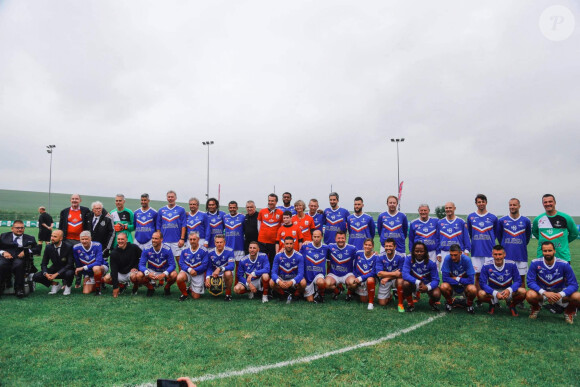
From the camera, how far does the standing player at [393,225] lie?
7.50 m

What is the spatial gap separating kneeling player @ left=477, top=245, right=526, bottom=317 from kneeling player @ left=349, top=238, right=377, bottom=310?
171cm

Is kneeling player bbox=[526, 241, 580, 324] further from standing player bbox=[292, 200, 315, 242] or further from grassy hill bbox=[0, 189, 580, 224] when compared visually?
grassy hill bbox=[0, 189, 580, 224]

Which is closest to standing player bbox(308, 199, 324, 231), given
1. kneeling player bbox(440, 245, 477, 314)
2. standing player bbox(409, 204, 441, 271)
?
standing player bbox(409, 204, 441, 271)

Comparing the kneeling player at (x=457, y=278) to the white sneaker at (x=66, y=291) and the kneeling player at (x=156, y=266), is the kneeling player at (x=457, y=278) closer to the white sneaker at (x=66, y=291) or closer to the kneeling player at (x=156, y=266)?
the kneeling player at (x=156, y=266)

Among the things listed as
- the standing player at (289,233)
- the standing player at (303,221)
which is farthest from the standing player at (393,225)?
the standing player at (289,233)

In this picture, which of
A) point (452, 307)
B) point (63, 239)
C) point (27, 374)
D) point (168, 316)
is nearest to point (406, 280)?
point (452, 307)

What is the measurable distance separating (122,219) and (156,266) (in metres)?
1.63

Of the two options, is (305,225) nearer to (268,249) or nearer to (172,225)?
(268,249)

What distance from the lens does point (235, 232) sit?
7.96 metres

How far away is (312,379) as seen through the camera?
133 inches

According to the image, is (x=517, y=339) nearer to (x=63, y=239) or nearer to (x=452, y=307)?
(x=452, y=307)

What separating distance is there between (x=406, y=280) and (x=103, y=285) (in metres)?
5.73

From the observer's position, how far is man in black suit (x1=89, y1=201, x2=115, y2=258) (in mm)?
7844

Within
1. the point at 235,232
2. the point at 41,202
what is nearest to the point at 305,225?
the point at 235,232
